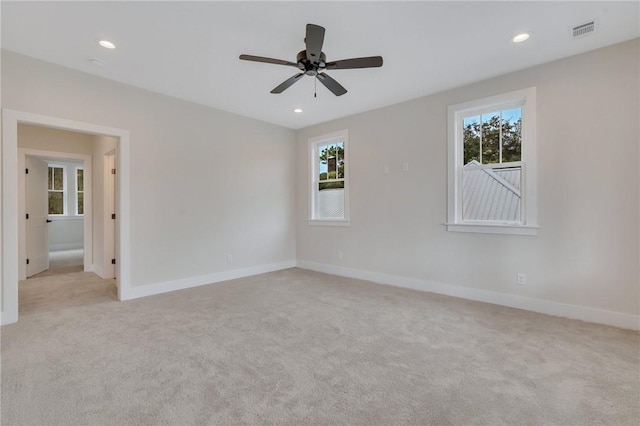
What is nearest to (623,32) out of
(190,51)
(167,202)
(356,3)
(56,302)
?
(356,3)

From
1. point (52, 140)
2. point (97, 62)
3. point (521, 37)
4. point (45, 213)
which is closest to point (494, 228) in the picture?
point (521, 37)

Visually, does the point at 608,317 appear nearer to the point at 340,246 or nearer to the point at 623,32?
the point at 623,32

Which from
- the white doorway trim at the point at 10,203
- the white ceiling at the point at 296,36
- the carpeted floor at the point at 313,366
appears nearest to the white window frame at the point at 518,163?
the white ceiling at the point at 296,36

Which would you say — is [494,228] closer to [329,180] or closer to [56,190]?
[329,180]

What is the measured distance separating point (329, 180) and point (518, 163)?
117 inches

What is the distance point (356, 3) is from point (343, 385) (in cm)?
277

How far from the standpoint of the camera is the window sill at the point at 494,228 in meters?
3.26

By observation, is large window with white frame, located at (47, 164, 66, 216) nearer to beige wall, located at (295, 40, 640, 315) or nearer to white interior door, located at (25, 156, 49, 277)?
white interior door, located at (25, 156, 49, 277)

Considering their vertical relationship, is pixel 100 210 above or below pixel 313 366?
above

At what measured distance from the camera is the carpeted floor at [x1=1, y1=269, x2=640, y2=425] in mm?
1648

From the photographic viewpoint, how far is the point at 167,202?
13.5ft

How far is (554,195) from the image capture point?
123 inches

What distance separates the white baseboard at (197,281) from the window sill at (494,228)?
316 cm

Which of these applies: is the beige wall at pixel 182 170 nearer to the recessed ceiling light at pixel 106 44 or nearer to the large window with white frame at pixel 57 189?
the recessed ceiling light at pixel 106 44
